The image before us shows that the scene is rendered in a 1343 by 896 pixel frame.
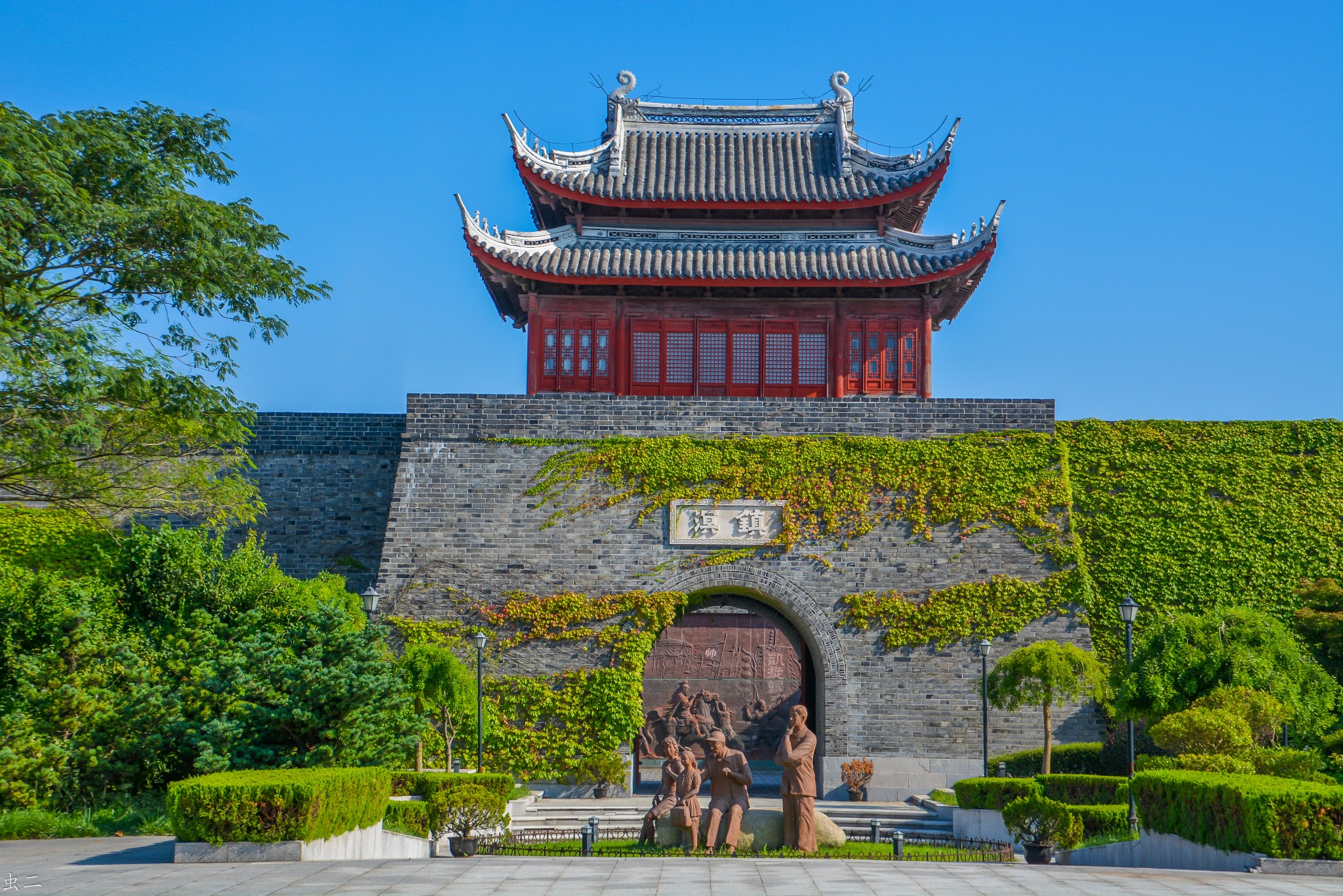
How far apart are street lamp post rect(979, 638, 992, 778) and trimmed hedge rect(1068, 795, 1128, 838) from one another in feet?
8.81

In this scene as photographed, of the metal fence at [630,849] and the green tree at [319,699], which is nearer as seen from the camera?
the metal fence at [630,849]

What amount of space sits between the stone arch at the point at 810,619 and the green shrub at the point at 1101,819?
3937 millimetres

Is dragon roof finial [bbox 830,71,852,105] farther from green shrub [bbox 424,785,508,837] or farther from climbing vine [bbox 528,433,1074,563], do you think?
green shrub [bbox 424,785,508,837]

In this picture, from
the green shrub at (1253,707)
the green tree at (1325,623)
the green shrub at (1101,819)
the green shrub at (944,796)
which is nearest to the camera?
the green shrub at (1253,707)

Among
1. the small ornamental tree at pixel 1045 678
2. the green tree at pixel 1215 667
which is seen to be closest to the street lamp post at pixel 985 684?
the small ornamental tree at pixel 1045 678

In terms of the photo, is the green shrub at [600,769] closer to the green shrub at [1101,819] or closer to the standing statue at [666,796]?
the standing statue at [666,796]

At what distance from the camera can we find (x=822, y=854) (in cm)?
1070

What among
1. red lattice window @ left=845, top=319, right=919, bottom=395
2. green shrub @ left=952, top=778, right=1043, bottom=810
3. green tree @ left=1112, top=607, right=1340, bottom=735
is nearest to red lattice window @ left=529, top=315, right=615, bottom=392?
red lattice window @ left=845, top=319, right=919, bottom=395

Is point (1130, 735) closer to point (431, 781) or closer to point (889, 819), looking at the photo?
point (889, 819)

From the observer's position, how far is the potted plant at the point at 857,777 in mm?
15117

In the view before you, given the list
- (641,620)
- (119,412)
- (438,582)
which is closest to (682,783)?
(641,620)

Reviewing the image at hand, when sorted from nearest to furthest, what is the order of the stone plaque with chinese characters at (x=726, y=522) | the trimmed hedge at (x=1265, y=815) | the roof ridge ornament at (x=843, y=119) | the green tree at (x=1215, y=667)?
the trimmed hedge at (x=1265, y=815), the green tree at (x=1215, y=667), the stone plaque with chinese characters at (x=726, y=522), the roof ridge ornament at (x=843, y=119)

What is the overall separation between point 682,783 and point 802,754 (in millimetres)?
1246

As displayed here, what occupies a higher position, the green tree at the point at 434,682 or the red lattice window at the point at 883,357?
the red lattice window at the point at 883,357
